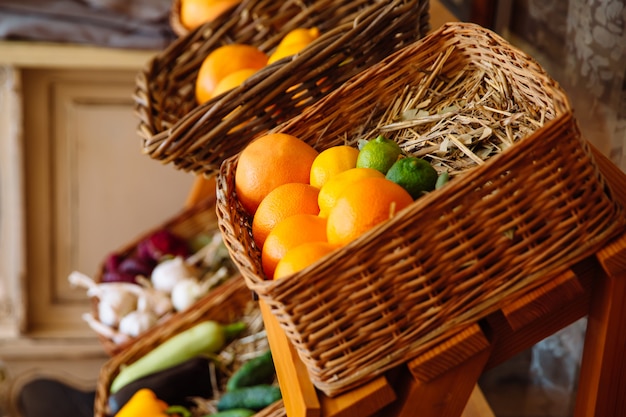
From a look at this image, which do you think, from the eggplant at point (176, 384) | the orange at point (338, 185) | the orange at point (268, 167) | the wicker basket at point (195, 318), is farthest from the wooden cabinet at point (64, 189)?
the orange at point (338, 185)

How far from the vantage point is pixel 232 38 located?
1325mm

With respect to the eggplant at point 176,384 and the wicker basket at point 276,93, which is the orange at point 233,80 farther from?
the eggplant at point 176,384

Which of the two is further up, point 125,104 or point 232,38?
point 125,104

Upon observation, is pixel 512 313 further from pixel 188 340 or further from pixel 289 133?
pixel 188 340

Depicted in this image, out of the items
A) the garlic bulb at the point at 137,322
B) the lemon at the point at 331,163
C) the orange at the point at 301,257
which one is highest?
the garlic bulb at the point at 137,322

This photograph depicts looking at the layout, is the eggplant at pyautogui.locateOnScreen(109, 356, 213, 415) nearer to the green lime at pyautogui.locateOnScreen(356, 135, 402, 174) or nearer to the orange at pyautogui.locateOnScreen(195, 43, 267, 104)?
the orange at pyautogui.locateOnScreen(195, 43, 267, 104)

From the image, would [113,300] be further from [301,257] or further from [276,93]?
[301,257]

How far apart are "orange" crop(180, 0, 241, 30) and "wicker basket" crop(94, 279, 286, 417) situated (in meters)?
0.50

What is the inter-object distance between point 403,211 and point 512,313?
138 mm

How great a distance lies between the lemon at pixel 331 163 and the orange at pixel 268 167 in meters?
0.02

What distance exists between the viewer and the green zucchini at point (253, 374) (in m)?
1.36

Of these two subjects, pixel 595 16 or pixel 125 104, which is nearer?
pixel 595 16

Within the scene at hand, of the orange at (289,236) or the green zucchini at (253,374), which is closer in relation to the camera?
the orange at (289,236)

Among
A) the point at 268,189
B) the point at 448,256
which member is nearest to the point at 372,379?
the point at 448,256
